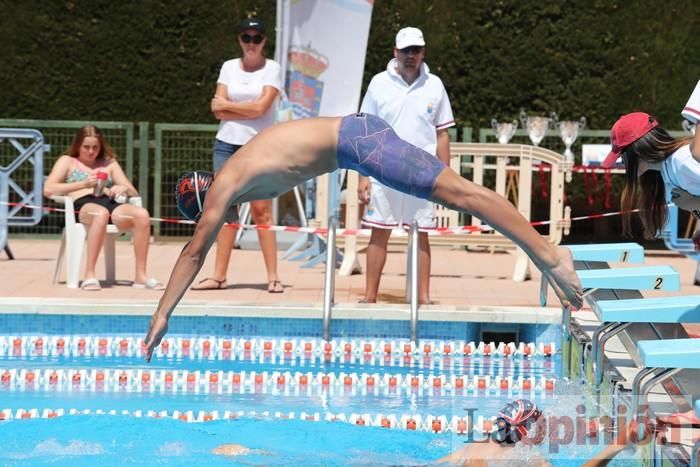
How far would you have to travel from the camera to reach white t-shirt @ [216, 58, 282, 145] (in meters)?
8.77

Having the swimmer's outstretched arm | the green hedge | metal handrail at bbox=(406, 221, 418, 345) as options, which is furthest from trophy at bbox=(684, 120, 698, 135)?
the swimmer's outstretched arm

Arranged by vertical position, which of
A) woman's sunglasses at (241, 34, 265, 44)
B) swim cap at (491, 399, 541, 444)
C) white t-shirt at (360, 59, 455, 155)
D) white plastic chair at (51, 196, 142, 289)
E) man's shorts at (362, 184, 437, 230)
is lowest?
swim cap at (491, 399, 541, 444)

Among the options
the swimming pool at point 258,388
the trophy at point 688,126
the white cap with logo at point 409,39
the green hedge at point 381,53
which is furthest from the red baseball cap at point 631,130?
the green hedge at point 381,53

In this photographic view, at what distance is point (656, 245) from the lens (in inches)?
529

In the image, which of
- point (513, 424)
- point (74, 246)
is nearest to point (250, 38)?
point (74, 246)

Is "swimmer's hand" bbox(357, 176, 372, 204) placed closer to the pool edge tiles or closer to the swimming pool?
the pool edge tiles

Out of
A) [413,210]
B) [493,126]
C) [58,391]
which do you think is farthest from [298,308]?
[493,126]

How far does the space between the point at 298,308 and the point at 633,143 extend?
10.9ft

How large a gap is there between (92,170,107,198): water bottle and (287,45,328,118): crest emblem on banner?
2339mm

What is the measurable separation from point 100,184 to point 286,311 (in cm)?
224

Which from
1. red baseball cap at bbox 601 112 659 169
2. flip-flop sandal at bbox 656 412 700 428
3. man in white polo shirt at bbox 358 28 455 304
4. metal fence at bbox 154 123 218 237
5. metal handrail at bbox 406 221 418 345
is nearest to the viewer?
flip-flop sandal at bbox 656 412 700 428

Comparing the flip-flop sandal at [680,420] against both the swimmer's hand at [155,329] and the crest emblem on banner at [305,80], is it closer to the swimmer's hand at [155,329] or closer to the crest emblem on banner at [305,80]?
the swimmer's hand at [155,329]

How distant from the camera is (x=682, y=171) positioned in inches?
184

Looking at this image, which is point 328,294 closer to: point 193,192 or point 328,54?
point 193,192
